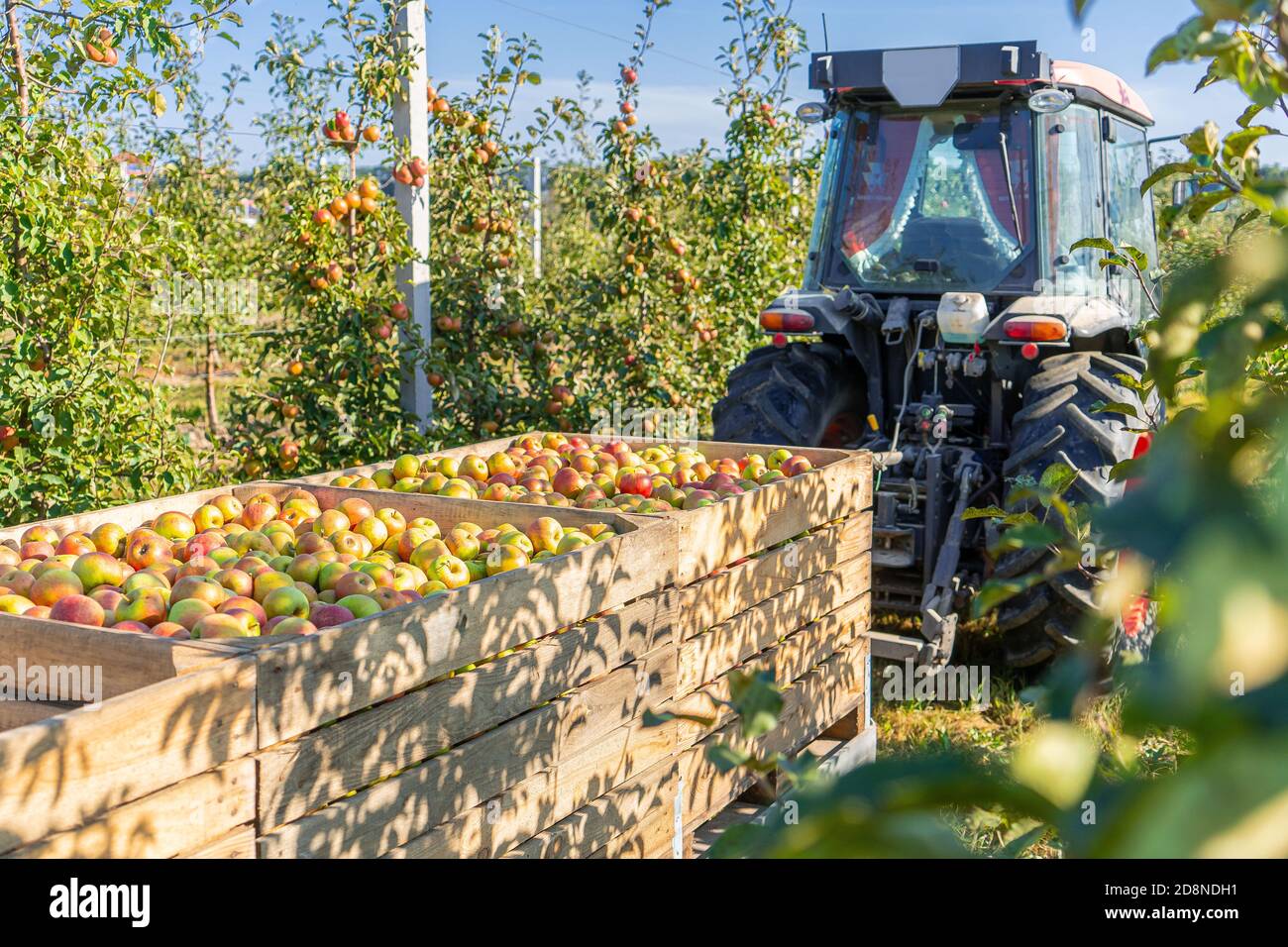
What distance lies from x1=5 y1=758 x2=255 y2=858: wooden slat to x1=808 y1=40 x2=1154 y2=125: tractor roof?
13.6 feet

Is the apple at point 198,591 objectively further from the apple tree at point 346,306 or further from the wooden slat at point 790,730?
the apple tree at point 346,306

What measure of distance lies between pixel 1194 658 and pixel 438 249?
6.33 metres

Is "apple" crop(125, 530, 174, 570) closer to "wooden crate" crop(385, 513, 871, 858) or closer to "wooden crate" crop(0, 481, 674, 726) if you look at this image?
"wooden crate" crop(0, 481, 674, 726)

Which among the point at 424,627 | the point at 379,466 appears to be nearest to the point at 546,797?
the point at 424,627

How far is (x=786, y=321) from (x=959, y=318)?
0.79 metres

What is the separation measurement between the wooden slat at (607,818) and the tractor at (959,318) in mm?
1703

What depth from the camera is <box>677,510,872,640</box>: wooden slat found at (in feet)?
10.3

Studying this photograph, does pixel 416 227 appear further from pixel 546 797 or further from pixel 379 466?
pixel 546 797

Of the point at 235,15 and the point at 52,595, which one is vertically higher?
the point at 235,15

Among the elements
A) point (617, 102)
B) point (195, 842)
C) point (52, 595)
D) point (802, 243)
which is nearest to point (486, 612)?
point (195, 842)

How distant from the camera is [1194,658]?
36 cm

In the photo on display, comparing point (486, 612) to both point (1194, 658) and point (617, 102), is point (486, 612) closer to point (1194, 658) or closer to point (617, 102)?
point (1194, 658)

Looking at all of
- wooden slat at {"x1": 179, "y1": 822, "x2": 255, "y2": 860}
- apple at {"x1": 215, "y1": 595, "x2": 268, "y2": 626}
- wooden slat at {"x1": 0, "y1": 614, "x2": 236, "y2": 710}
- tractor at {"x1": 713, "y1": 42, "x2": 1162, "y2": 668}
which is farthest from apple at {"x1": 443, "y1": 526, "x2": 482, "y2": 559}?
tractor at {"x1": 713, "y1": 42, "x2": 1162, "y2": 668}

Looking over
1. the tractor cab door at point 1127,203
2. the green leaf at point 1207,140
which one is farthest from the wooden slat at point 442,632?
the tractor cab door at point 1127,203
